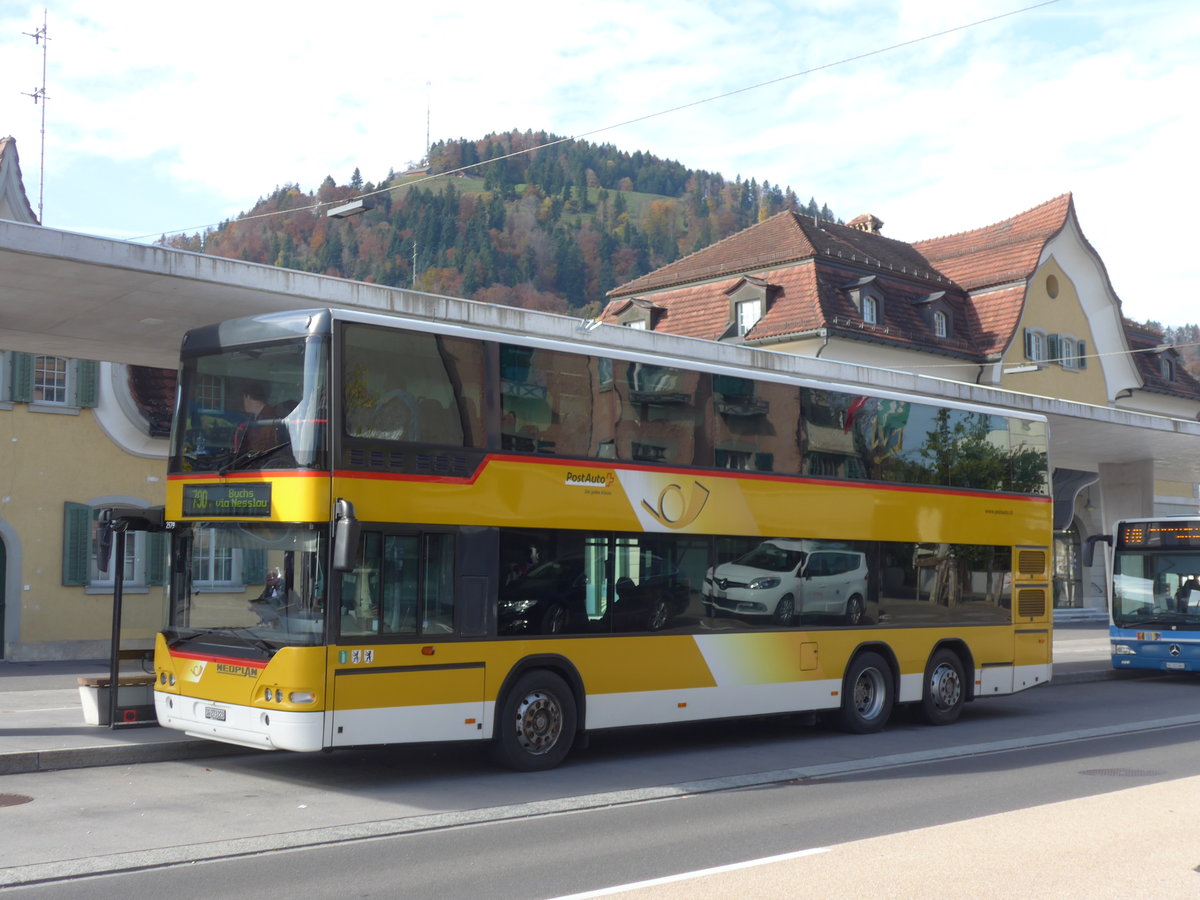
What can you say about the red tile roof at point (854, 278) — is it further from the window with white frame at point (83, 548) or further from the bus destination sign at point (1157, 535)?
the window with white frame at point (83, 548)

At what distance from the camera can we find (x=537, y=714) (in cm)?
1198

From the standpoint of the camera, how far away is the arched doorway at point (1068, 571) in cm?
4744

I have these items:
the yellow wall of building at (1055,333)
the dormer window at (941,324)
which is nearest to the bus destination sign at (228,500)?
the dormer window at (941,324)

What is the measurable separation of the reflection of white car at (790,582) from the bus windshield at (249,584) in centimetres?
468

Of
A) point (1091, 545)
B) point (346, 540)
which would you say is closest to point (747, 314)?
point (1091, 545)

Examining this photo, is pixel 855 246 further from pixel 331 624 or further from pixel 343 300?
pixel 331 624

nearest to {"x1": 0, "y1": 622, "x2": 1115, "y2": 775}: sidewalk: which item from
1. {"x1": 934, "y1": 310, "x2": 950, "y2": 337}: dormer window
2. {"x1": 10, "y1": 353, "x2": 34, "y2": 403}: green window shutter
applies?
{"x1": 10, "y1": 353, "x2": 34, "y2": 403}: green window shutter

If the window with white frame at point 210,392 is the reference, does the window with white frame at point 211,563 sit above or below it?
below

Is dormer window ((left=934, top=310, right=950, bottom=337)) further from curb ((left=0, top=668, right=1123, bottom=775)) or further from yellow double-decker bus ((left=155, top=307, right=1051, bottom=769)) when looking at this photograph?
curb ((left=0, top=668, right=1123, bottom=775))

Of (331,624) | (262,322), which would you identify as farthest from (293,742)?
(262,322)

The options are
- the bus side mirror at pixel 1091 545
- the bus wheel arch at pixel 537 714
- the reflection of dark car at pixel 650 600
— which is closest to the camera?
the bus wheel arch at pixel 537 714

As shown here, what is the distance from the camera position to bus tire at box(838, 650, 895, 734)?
50.0ft

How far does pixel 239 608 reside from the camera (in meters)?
10.9

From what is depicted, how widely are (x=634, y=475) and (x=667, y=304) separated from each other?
3556 cm
